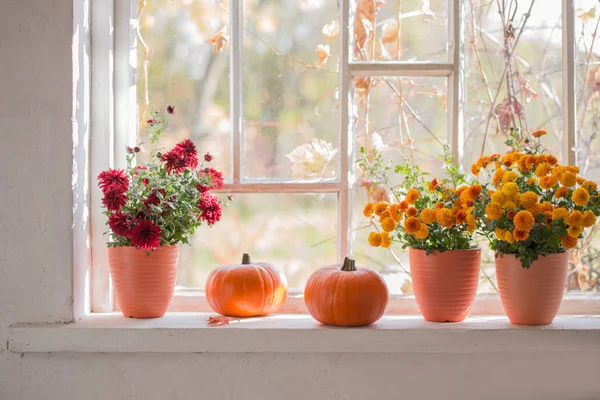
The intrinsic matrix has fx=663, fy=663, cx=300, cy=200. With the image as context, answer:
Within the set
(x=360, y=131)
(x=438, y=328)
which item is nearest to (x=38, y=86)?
(x=360, y=131)

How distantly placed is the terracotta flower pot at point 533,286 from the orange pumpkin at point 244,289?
2.01 ft

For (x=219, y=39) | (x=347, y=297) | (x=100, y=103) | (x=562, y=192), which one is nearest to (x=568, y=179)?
(x=562, y=192)

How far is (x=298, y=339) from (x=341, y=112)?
0.69 metres

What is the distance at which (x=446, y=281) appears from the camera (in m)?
1.76

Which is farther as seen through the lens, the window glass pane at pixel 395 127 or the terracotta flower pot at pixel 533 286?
the window glass pane at pixel 395 127

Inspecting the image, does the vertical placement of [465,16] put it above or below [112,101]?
above

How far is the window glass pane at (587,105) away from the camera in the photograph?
1988mm

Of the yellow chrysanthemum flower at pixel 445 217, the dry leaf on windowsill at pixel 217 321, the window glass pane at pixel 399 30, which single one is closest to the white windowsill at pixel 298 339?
the dry leaf on windowsill at pixel 217 321

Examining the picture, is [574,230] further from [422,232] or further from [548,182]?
[422,232]

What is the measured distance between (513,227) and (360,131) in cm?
56

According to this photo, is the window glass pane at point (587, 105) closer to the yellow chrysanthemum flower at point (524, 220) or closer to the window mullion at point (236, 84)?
the yellow chrysanthemum flower at point (524, 220)

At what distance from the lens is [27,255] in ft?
5.73

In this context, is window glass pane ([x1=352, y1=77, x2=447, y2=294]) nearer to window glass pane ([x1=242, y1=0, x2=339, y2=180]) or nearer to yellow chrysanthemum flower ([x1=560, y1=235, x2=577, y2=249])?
window glass pane ([x1=242, y1=0, x2=339, y2=180])

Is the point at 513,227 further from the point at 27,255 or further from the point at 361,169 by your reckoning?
the point at 27,255
